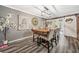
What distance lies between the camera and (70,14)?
216 cm

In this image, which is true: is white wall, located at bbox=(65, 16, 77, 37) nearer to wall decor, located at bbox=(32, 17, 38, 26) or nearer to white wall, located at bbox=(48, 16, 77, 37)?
white wall, located at bbox=(48, 16, 77, 37)

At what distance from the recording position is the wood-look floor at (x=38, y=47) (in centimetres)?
217

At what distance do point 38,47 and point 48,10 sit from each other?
2.60ft

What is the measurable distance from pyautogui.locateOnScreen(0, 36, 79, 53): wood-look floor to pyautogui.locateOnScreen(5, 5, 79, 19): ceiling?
52 centimetres

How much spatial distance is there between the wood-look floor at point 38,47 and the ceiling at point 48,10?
1.72 ft

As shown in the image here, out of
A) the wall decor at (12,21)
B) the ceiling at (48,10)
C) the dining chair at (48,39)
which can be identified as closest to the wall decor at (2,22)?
the wall decor at (12,21)

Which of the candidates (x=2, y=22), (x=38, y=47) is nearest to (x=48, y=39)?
(x=38, y=47)

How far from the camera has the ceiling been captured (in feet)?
7.06

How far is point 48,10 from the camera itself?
2.24 metres

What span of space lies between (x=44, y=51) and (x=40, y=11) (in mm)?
829

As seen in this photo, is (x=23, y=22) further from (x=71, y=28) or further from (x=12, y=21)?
(x=71, y=28)

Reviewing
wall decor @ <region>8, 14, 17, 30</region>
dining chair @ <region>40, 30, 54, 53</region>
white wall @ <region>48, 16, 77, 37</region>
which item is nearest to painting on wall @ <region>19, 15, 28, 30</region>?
wall decor @ <region>8, 14, 17, 30</region>
